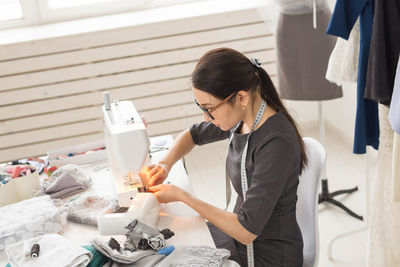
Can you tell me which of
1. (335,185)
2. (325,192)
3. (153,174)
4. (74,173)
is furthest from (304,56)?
(74,173)

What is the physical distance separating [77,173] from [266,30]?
2496 millimetres

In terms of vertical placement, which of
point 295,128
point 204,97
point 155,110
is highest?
point 204,97

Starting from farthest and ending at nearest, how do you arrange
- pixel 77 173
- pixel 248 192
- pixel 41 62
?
pixel 41 62, pixel 77 173, pixel 248 192

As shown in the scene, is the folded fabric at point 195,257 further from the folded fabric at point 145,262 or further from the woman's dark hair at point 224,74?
the woman's dark hair at point 224,74

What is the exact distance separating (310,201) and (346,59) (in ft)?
2.92

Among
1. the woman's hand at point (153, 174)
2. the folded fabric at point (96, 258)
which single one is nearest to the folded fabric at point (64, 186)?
the woman's hand at point (153, 174)

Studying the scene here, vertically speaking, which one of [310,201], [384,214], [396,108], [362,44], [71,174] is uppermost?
[362,44]

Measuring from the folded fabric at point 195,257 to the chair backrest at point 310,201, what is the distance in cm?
48

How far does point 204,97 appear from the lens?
1784 millimetres

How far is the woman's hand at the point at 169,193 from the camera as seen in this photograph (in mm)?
1824

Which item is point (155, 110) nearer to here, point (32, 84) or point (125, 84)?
point (125, 84)

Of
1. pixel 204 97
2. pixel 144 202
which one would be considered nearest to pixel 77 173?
pixel 144 202

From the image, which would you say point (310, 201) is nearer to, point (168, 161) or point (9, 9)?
point (168, 161)

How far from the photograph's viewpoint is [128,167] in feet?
6.10
